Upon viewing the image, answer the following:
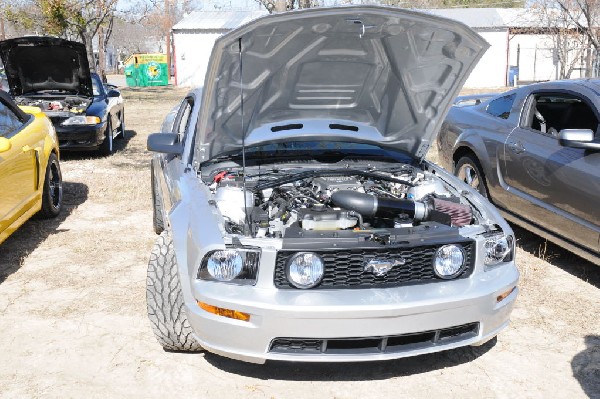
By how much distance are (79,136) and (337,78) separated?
6125 millimetres

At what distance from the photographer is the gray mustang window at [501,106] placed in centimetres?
624

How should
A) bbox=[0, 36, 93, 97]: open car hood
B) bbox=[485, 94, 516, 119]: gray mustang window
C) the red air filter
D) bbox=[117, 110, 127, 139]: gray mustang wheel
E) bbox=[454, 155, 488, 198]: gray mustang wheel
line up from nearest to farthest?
the red air filter
bbox=[485, 94, 516, 119]: gray mustang window
bbox=[454, 155, 488, 198]: gray mustang wheel
bbox=[0, 36, 93, 97]: open car hood
bbox=[117, 110, 127, 139]: gray mustang wheel

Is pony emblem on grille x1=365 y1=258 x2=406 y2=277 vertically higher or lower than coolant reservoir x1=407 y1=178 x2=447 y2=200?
lower

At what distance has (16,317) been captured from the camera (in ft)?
14.2

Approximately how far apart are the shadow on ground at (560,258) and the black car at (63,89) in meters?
6.27

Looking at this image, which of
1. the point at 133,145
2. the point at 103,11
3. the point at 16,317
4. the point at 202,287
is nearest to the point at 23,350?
the point at 16,317

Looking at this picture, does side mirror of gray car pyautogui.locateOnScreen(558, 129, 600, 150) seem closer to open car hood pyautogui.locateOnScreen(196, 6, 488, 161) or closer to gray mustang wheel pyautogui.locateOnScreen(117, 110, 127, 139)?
open car hood pyautogui.locateOnScreen(196, 6, 488, 161)

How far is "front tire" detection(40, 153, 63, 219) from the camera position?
6.47 metres

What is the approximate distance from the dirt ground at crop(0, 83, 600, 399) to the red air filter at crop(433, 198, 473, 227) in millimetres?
766

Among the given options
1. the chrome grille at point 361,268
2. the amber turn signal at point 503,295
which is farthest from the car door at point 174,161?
the amber turn signal at point 503,295

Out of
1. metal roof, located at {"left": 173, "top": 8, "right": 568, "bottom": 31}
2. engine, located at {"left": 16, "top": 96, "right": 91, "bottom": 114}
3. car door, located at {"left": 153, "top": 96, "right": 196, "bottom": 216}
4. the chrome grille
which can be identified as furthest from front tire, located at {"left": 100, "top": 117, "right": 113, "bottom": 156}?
metal roof, located at {"left": 173, "top": 8, "right": 568, "bottom": 31}

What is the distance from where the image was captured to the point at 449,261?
3471 mm

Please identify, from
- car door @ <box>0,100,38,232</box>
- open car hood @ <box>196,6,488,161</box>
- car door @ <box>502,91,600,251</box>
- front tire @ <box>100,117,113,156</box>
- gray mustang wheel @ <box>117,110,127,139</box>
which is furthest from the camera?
gray mustang wheel @ <box>117,110,127,139</box>

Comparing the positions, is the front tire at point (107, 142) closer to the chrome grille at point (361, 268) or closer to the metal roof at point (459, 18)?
the chrome grille at point (361, 268)
